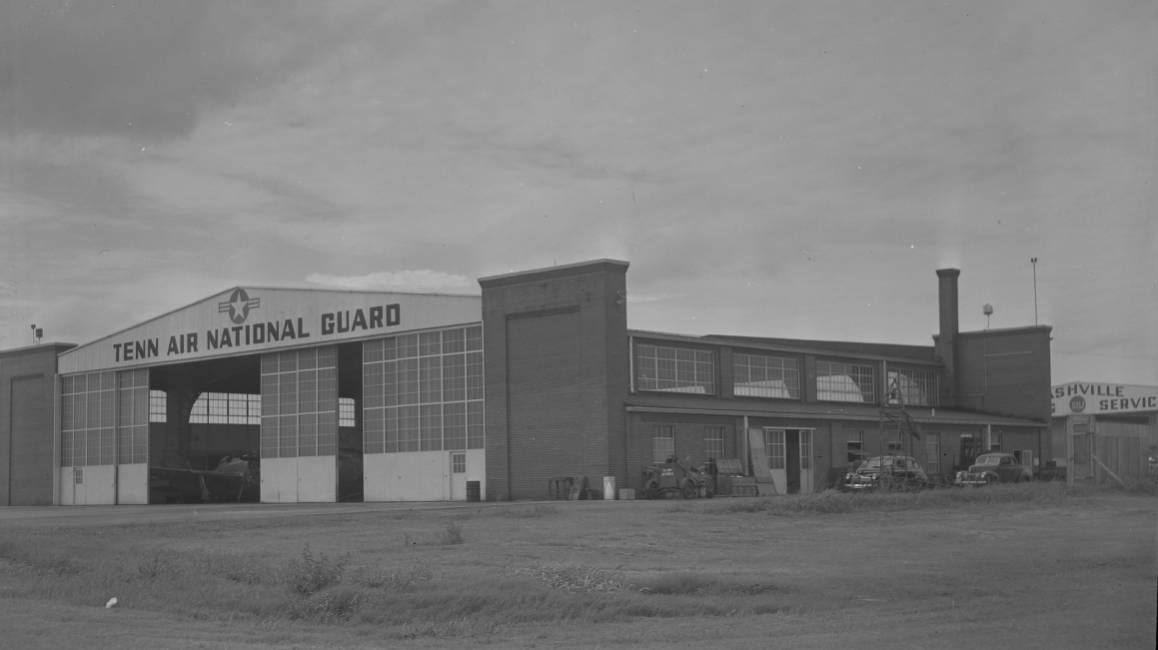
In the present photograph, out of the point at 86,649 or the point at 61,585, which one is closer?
the point at 86,649

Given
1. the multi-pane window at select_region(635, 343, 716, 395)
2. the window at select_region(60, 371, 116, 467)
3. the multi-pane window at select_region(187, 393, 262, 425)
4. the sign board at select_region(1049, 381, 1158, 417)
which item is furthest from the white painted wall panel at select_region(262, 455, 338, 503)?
the sign board at select_region(1049, 381, 1158, 417)

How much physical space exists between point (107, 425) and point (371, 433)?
2009 centimetres

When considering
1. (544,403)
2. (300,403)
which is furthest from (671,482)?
(300,403)

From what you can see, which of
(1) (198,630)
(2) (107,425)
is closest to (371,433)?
(2) (107,425)

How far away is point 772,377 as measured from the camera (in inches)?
2491

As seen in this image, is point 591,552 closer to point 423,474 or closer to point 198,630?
point 198,630

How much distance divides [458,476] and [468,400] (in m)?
3.20

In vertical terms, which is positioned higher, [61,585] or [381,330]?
[381,330]

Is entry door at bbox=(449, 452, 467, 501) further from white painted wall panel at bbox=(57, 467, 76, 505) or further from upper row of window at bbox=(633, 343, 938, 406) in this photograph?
white painted wall panel at bbox=(57, 467, 76, 505)

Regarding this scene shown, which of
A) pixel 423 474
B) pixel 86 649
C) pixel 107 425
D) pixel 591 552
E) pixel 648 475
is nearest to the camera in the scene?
pixel 86 649

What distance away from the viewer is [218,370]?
234ft

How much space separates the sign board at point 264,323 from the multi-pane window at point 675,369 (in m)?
7.33

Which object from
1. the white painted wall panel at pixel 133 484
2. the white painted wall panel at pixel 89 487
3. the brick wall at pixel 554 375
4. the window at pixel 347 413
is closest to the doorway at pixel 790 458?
the brick wall at pixel 554 375

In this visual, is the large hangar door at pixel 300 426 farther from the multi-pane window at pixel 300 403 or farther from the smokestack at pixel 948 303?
the smokestack at pixel 948 303
